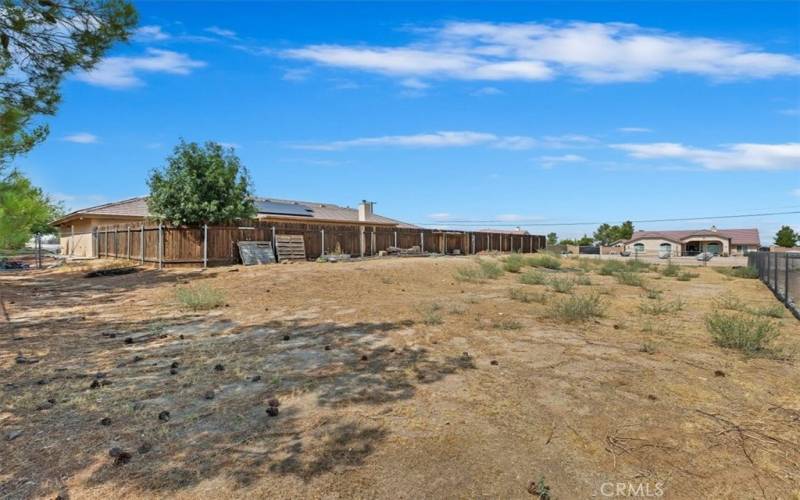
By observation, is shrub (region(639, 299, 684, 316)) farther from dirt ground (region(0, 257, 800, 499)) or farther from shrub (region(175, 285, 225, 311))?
shrub (region(175, 285, 225, 311))

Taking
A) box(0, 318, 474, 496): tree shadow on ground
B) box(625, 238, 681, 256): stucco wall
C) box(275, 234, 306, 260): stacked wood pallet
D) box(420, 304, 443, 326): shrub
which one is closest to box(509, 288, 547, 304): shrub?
box(420, 304, 443, 326): shrub

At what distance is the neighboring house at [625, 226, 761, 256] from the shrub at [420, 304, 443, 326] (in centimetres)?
6663

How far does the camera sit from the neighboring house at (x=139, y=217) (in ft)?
91.6

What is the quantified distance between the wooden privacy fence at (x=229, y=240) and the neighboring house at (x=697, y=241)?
48951mm

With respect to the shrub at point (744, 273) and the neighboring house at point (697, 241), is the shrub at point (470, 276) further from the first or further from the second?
the neighboring house at point (697, 241)

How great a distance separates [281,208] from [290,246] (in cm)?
1487

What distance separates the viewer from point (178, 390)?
404 centimetres

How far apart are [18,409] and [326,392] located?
2501 mm

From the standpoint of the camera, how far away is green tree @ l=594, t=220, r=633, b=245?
8656 cm

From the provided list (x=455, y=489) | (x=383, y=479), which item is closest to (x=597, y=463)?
(x=455, y=489)

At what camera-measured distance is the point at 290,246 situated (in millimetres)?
21141

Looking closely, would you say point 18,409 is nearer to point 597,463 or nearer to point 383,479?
point 383,479

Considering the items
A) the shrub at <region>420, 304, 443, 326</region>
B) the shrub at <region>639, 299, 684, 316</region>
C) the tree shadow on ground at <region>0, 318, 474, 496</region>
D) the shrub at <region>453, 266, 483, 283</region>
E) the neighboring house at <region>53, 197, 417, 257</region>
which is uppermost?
the neighboring house at <region>53, 197, 417, 257</region>

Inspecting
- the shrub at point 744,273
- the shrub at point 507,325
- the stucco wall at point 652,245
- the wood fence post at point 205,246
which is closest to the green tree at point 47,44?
the shrub at point 507,325
